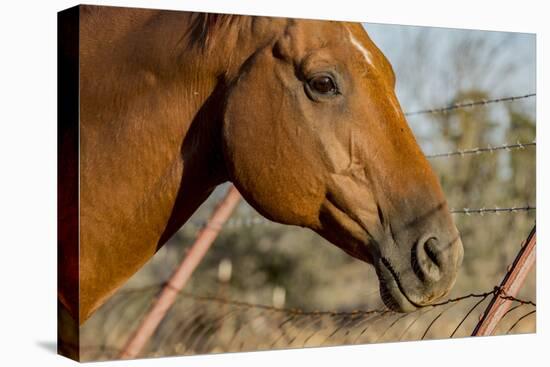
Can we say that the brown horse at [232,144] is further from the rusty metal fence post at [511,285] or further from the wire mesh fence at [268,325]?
the rusty metal fence post at [511,285]

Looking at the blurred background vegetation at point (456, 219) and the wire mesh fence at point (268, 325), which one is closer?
the wire mesh fence at point (268, 325)

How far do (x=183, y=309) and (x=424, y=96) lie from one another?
A: 6.38 feet

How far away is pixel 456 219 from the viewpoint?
18.7 ft

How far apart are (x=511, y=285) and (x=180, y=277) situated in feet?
6.17

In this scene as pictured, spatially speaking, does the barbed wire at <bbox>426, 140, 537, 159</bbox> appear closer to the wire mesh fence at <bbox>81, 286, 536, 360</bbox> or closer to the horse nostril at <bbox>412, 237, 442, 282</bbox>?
the wire mesh fence at <bbox>81, 286, 536, 360</bbox>

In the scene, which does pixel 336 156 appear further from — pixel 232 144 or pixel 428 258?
pixel 428 258

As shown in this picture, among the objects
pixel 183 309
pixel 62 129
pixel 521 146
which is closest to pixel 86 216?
pixel 62 129

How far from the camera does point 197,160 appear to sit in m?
4.39

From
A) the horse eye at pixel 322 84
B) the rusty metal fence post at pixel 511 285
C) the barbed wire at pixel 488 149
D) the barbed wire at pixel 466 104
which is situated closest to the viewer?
the horse eye at pixel 322 84

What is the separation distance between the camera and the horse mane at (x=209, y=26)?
14.2 feet

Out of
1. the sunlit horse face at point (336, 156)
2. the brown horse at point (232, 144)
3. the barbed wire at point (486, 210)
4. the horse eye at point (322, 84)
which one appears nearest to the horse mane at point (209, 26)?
the brown horse at point (232, 144)

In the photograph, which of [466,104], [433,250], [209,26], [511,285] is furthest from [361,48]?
[511,285]

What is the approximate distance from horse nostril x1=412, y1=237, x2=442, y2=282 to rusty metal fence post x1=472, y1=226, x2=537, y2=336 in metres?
0.73

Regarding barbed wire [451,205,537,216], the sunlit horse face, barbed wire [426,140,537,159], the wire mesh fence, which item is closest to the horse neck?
the sunlit horse face
